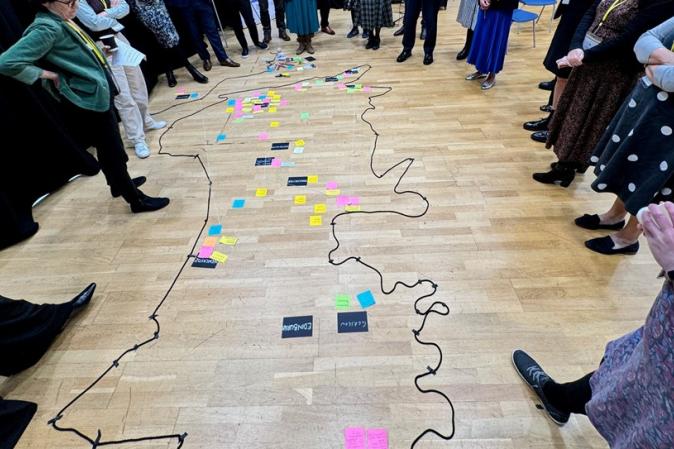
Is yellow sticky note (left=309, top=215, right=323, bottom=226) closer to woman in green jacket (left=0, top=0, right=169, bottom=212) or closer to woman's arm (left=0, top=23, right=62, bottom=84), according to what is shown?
woman in green jacket (left=0, top=0, right=169, bottom=212)

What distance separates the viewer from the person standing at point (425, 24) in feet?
13.7

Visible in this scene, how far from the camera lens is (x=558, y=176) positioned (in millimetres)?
2525

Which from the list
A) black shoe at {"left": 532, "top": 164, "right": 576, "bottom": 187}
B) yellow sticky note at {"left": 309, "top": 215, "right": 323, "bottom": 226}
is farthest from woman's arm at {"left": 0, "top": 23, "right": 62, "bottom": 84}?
black shoe at {"left": 532, "top": 164, "right": 576, "bottom": 187}

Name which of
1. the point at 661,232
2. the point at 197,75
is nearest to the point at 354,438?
the point at 661,232

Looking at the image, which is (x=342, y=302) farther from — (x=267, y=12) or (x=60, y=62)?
(x=267, y=12)

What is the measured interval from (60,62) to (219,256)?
1.28 meters

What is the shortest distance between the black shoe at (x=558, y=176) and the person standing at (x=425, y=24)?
2.48 meters

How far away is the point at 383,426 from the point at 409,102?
3.03 m

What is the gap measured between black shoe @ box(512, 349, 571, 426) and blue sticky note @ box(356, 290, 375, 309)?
2.23 ft

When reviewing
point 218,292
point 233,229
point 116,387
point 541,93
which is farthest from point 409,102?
point 116,387

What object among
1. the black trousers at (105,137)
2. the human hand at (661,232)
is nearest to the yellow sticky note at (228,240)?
the black trousers at (105,137)

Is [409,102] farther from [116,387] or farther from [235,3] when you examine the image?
[116,387]

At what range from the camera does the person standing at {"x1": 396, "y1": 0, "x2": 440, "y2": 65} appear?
13.7 feet

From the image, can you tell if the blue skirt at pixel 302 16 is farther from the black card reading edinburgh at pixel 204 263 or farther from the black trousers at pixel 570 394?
the black trousers at pixel 570 394
